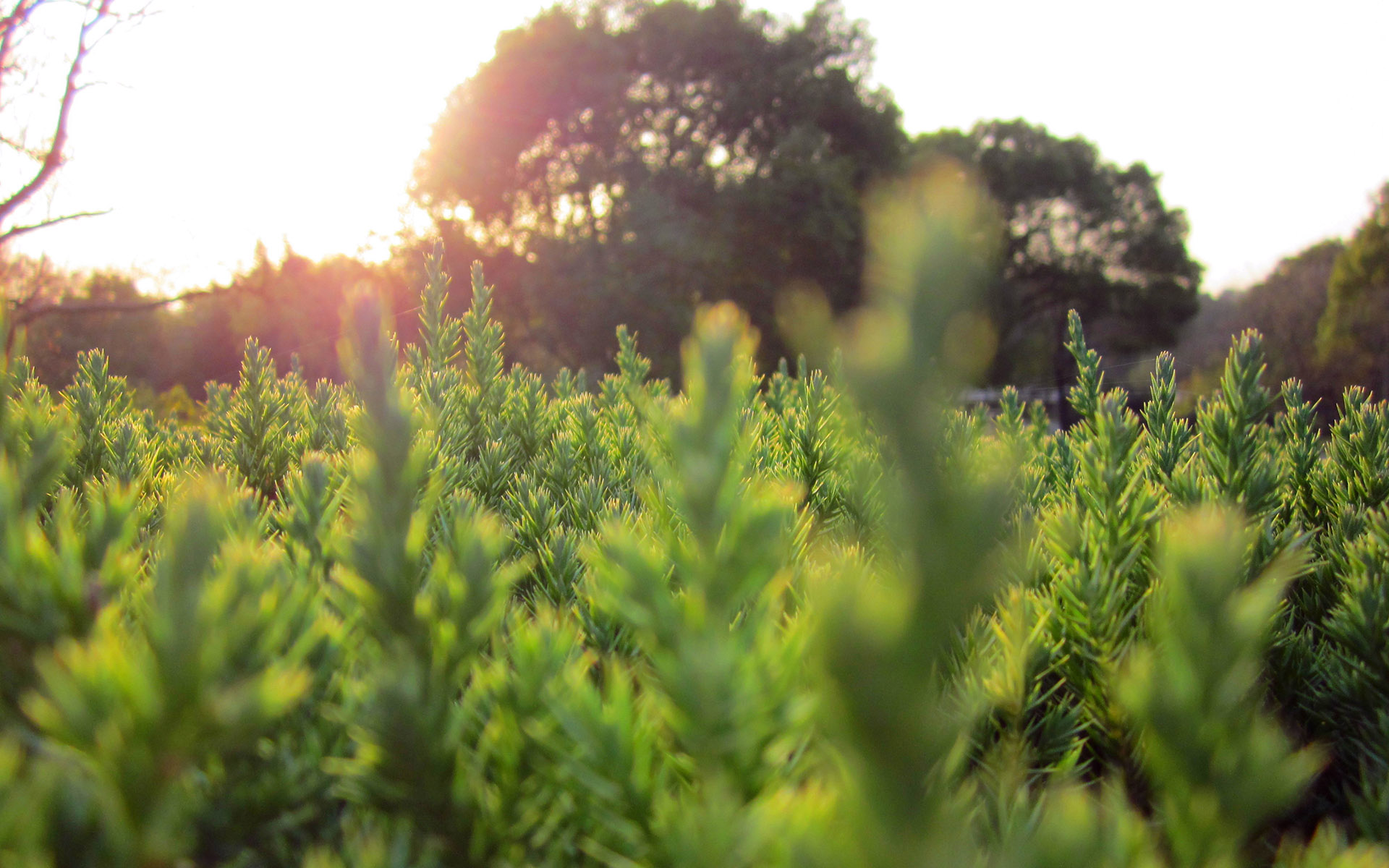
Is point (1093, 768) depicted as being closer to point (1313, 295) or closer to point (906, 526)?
point (906, 526)

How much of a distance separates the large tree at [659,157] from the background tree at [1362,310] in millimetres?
14116

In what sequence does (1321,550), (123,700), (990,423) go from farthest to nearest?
(990,423)
(1321,550)
(123,700)

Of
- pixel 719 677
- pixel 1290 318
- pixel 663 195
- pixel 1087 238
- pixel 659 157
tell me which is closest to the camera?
pixel 719 677

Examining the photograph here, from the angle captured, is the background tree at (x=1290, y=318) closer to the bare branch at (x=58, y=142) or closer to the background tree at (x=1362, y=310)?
the background tree at (x=1362, y=310)

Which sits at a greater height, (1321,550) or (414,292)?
(414,292)

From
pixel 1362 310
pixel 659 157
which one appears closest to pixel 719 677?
pixel 659 157

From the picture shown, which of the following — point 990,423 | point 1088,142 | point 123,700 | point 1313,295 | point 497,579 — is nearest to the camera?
point 123,700

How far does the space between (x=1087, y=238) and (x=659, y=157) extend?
71.0 ft

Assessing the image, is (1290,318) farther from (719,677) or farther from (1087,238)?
(719,677)

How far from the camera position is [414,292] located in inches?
78.2

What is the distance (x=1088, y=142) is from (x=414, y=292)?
39971mm

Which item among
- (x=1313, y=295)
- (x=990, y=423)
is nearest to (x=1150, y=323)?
(x=1313, y=295)

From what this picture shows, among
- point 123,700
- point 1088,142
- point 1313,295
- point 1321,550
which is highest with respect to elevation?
point 1088,142

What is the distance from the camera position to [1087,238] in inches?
1382
